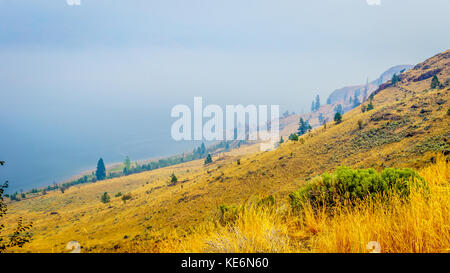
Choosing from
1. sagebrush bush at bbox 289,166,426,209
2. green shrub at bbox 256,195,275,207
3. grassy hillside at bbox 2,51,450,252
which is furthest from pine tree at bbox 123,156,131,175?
sagebrush bush at bbox 289,166,426,209

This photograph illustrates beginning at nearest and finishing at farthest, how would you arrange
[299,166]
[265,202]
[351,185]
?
[351,185] < [265,202] < [299,166]

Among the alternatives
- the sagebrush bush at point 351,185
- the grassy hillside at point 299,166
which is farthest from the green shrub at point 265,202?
the grassy hillside at point 299,166

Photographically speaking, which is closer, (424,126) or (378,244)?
(378,244)

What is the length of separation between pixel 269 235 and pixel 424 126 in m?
32.0

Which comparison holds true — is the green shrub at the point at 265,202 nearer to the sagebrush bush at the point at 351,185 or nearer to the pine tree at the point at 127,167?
the sagebrush bush at the point at 351,185

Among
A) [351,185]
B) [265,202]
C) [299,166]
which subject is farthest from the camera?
[299,166]

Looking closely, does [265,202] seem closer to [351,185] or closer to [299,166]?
[351,185]

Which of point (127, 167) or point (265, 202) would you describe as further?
point (127, 167)

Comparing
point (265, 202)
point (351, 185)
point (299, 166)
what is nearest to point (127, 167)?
point (299, 166)

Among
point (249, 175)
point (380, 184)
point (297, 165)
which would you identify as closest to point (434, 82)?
point (297, 165)

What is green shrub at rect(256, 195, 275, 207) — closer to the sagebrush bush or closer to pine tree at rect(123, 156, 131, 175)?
the sagebrush bush

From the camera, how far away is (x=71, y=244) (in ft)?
8.53
